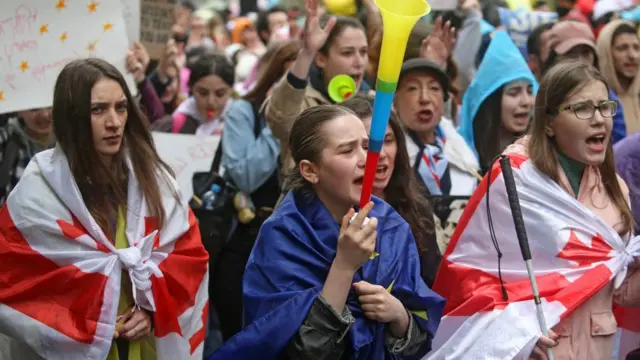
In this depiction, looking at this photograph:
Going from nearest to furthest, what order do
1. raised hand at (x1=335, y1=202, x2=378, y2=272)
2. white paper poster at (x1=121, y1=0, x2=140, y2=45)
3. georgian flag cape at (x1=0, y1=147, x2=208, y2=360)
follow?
raised hand at (x1=335, y1=202, x2=378, y2=272)
georgian flag cape at (x1=0, y1=147, x2=208, y2=360)
white paper poster at (x1=121, y1=0, x2=140, y2=45)

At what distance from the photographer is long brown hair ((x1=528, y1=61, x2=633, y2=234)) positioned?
5.05m

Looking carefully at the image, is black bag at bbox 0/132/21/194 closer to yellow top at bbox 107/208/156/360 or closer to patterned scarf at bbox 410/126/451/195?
yellow top at bbox 107/208/156/360

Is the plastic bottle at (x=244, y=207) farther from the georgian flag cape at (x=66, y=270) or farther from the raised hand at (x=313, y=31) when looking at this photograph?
the georgian flag cape at (x=66, y=270)

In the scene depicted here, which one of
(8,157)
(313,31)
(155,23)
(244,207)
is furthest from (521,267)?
(155,23)

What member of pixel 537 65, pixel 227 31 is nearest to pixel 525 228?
pixel 537 65

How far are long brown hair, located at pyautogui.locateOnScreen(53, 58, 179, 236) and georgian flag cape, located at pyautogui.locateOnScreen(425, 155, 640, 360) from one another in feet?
4.63

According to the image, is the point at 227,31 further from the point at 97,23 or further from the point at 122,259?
the point at 122,259

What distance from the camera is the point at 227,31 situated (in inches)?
653

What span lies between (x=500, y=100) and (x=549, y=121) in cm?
176

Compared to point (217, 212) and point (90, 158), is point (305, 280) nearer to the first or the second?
point (90, 158)

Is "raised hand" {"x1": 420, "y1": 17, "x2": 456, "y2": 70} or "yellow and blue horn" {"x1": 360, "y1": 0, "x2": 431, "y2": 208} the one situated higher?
"yellow and blue horn" {"x1": 360, "y1": 0, "x2": 431, "y2": 208}

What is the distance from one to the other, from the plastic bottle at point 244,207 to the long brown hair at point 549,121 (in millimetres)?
1892

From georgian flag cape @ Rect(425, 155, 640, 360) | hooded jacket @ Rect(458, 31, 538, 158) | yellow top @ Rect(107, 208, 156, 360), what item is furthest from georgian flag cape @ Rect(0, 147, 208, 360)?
hooded jacket @ Rect(458, 31, 538, 158)

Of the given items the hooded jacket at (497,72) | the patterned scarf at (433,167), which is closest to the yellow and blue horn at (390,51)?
the patterned scarf at (433,167)
